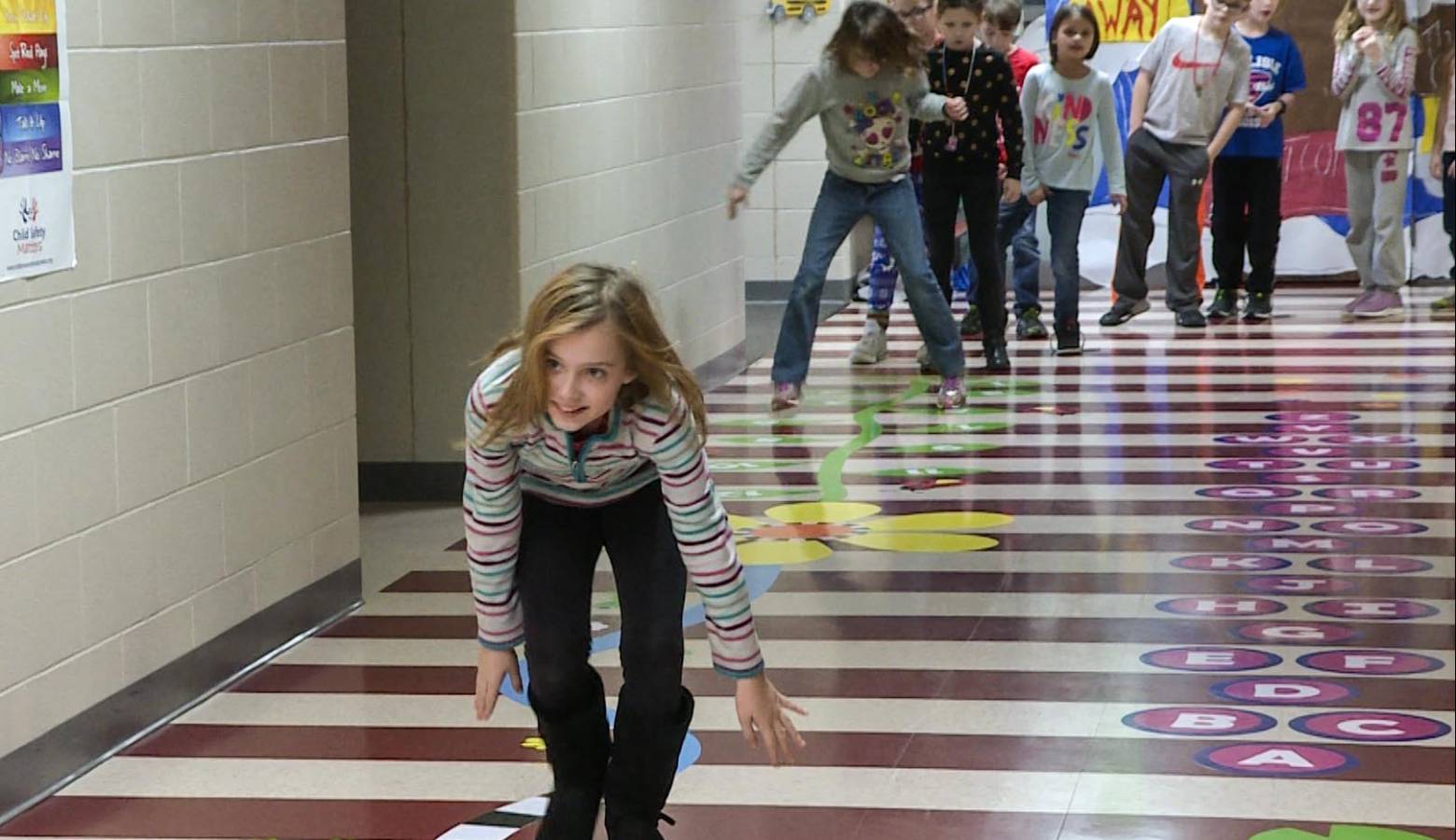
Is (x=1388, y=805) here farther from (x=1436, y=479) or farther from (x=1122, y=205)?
(x=1122, y=205)

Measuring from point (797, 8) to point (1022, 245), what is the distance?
8.95ft

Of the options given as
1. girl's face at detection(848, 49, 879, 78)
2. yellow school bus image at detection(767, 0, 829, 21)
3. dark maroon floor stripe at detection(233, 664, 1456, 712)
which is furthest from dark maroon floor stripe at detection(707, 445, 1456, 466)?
yellow school bus image at detection(767, 0, 829, 21)

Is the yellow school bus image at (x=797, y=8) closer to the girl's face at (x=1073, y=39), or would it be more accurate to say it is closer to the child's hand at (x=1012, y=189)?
the girl's face at (x=1073, y=39)

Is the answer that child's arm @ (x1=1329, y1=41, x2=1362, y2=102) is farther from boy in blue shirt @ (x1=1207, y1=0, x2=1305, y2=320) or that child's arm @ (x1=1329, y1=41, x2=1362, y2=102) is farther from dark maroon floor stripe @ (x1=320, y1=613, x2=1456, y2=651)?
dark maroon floor stripe @ (x1=320, y1=613, x2=1456, y2=651)

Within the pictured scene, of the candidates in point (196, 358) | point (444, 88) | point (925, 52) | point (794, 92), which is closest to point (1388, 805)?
point (196, 358)

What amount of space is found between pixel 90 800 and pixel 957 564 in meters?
2.58

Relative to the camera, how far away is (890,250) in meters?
8.09

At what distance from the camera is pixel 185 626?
4469 millimetres

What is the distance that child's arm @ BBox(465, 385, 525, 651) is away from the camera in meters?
3.01

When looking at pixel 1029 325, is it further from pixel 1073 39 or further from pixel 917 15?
pixel 917 15

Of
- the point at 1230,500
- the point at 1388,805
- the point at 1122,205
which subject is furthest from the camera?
the point at 1122,205

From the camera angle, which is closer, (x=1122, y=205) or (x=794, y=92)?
(x=794, y=92)

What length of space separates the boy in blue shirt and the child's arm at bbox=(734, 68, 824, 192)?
11.4 ft

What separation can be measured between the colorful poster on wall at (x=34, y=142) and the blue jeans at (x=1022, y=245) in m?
6.37
